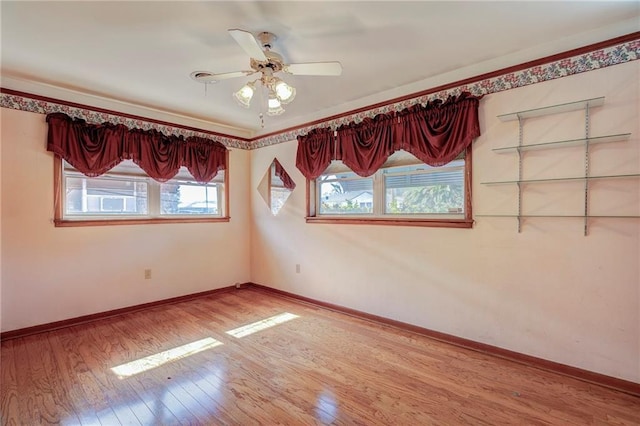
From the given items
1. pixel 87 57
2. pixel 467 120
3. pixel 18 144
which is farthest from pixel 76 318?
pixel 467 120

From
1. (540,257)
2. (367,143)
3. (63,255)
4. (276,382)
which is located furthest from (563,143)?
(63,255)

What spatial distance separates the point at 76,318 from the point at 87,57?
2.61 meters

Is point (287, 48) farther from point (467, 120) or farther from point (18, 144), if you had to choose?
point (18, 144)

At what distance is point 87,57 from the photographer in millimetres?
2578

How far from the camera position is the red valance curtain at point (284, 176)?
4.39m

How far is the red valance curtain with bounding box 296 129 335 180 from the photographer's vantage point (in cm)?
381

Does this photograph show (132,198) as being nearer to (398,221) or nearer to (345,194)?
(345,194)

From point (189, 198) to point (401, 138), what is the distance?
9.60 ft

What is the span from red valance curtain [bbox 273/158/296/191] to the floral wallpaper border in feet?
1.06

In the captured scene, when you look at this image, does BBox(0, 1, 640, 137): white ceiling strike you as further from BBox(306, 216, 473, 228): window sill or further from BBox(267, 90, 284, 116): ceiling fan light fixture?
BBox(306, 216, 473, 228): window sill

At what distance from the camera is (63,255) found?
3.31 metres

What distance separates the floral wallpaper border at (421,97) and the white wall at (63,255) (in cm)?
15

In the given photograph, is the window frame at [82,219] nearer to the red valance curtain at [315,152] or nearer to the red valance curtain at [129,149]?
the red valance curtain at [129,149]

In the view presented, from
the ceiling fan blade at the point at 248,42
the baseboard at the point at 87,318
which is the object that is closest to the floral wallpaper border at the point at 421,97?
the ceiling fan blade at the point at 248,42
